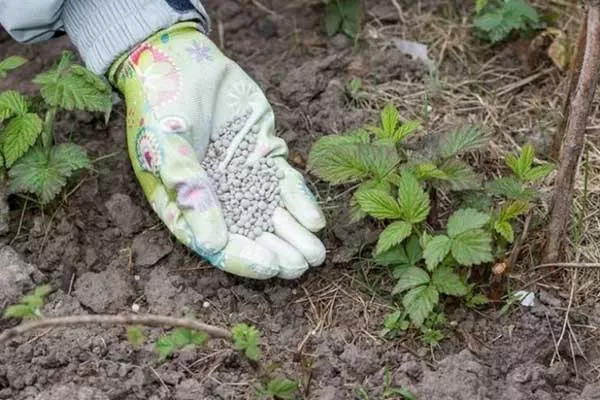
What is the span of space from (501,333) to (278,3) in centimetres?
105

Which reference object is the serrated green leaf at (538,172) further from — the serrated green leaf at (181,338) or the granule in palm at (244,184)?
the serrated green leaf at (181,338)

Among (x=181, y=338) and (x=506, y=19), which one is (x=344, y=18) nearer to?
(x=506, y=19)

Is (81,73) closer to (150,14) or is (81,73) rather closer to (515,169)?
(150,14)

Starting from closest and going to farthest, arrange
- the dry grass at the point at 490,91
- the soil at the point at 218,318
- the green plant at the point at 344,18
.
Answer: the soil at the point at 218,318
the dry grass at the point at 490,91
the green plant at the point at 344,18

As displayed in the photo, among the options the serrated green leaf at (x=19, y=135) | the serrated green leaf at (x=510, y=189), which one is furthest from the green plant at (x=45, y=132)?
the serrated green leaf at (x=510, y=189)

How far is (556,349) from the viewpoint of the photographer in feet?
5.98

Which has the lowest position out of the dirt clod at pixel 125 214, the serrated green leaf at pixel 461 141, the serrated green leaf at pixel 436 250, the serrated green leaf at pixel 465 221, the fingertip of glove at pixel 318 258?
the dirt clod at pixel 125 214

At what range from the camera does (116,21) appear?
2.06m

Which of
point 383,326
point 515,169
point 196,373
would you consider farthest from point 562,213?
point 196,373

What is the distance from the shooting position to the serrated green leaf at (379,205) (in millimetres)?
1822

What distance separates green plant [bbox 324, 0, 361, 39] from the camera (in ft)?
8.00

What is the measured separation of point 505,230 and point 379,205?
217 millimetres

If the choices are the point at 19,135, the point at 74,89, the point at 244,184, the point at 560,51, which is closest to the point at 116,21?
the point at 74,89

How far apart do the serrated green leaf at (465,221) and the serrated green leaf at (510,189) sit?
85 millimetres
